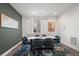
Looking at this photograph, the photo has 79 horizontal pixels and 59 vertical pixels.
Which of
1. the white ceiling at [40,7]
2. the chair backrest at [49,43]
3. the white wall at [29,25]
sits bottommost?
the chair backrest at [49,43]

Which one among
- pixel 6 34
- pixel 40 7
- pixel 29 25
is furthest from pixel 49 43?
pixel 29 25

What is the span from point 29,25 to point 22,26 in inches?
25.2

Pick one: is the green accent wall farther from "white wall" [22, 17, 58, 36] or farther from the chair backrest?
"white wall" [22, 17, 58, 36]

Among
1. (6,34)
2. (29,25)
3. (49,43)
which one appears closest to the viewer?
(6,34)

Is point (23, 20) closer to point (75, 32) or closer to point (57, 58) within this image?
point (75, 32)

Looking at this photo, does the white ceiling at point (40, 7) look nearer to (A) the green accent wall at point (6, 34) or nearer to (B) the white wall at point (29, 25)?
(A) the green accent wall at point (6, 34)

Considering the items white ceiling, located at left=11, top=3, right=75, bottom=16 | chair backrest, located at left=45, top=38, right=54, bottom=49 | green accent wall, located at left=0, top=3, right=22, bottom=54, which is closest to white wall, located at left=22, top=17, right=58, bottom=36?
white ceiling, located at left=11, top=3, right=75, bottom=16

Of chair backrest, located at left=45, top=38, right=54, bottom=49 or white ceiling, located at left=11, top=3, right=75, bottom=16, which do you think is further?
white ceiling, located at left=11, top=3, right=75, bottom=16

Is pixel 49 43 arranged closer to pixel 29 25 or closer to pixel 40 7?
pixel 40 7

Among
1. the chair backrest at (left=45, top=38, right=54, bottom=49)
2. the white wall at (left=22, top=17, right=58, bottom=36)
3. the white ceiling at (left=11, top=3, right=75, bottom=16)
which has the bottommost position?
the chair backrest at (left=45, top=38, right=54, bottom=49)

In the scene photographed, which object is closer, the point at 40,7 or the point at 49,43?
the point at 49,43

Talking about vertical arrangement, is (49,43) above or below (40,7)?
below

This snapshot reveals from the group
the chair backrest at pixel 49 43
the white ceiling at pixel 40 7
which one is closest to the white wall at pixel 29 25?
the white ceiling at pixel 40 7

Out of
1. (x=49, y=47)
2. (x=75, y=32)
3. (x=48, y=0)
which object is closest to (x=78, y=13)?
(x=75, y=32)
